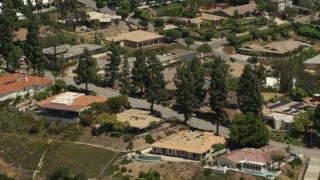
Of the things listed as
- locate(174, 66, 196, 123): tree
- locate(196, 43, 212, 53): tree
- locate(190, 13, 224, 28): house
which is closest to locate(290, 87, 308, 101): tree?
locate(174, 66, 196, 123): tree

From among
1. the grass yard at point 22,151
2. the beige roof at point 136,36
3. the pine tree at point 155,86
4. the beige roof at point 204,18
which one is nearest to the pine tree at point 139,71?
the pine tree at point 155,86

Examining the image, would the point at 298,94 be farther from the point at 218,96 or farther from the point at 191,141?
the point at 191,141

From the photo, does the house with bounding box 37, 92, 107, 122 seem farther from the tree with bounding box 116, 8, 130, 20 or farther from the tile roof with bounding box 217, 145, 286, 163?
the tree with bounding box 116, 8, 130, 20

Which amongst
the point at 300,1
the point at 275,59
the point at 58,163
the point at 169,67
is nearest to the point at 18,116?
the point at 58,163

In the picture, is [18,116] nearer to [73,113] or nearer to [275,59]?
[73,113]

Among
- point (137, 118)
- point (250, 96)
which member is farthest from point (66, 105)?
point (250, 96)

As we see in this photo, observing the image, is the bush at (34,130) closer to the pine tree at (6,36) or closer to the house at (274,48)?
the pine tree at (6,36)
